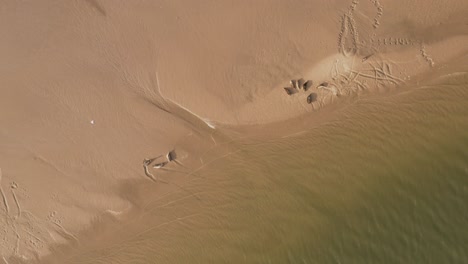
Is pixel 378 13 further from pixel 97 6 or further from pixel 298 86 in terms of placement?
pixel 97 6

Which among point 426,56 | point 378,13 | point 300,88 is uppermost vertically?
point 378,13

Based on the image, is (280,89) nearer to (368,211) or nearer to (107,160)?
(368,211)

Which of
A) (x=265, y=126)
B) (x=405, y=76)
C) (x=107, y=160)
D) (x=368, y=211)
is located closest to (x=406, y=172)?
(x=368, y=211)

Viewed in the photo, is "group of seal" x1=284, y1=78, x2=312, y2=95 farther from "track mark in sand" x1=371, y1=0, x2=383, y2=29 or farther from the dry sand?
"track mark in sand" x1=371, y1=0, x2=383, y2=29

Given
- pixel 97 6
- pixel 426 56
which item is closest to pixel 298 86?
pixel 426 56

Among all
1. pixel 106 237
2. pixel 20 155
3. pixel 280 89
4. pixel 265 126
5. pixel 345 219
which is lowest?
pixel 106 237

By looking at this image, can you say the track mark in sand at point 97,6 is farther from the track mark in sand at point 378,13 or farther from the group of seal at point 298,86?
the track mark in sand at point 378,13

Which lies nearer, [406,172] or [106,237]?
[406,172]
